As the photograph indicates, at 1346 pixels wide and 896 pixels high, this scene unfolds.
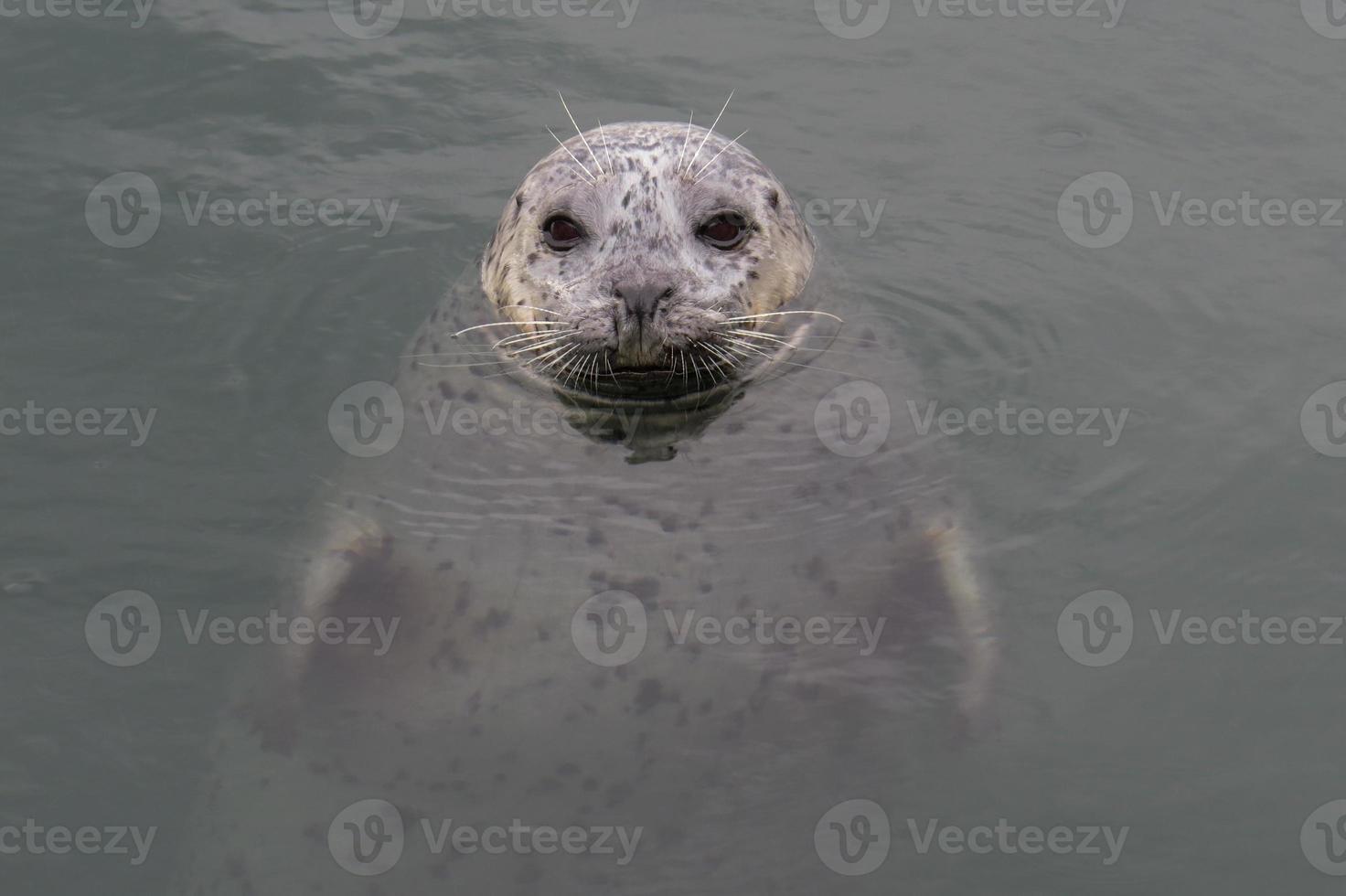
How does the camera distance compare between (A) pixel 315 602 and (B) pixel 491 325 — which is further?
(B) pixel 491 325

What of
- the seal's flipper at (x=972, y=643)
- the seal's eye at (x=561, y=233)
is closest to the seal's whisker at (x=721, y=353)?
the seal's eye at (x=561, y=233)

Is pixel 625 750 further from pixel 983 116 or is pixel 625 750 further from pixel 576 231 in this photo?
pixel 983 116

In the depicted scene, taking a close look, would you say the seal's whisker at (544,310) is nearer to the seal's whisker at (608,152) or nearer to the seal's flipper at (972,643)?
the seal's whisker at (608,152)

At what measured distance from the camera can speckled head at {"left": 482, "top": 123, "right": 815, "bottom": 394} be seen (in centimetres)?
597

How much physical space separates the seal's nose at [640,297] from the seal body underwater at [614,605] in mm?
15

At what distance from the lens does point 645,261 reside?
6.09 meters

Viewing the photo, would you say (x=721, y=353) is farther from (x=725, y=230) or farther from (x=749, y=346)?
(x=725, y=230)

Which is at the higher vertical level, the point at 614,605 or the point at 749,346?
the point at 749,346

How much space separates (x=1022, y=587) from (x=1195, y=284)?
265 centimetres

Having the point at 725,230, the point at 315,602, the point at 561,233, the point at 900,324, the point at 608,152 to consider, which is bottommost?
the point at 315,602

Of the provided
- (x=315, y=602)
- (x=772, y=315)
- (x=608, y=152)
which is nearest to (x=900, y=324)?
(x=772, y=315)

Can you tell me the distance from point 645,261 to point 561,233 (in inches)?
19.1

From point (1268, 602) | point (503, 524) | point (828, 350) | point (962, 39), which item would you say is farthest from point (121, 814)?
point (962, 39)

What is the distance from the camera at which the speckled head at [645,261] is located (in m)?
5.97
